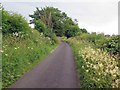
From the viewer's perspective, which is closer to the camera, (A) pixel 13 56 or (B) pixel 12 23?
(A) pixel 13 56

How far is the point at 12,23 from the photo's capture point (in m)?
24.5

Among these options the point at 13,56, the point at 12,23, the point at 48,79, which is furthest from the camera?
the point at 12,23

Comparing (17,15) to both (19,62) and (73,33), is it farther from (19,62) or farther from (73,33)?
(73,33)

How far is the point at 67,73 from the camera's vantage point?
44.8 feet

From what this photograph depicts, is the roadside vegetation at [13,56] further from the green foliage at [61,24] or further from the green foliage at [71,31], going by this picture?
the green foliage at [71,31]

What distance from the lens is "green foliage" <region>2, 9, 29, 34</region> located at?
2302 centimetres

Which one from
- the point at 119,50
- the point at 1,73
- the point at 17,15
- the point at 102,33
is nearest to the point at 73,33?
the point at 102,33

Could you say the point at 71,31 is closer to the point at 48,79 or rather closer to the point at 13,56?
the point at 13,56

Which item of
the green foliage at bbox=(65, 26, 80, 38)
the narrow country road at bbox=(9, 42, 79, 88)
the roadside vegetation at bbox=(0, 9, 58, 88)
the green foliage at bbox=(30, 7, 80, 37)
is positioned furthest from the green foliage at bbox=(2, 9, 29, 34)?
the green foliage at bbox=(65, 26, 80, 38)

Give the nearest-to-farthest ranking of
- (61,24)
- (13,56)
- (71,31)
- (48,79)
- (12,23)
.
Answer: (48,79) → (13,56) → (12,23) → (61,24) → (71,31)

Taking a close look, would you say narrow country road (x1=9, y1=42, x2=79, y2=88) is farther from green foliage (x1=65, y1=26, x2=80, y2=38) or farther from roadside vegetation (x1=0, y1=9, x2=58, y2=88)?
green foliage (x1=65, y1=26, x2=80, y2=38)

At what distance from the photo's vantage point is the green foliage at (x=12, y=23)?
2302 cm

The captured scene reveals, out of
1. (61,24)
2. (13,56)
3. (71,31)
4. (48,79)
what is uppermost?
(61,24)

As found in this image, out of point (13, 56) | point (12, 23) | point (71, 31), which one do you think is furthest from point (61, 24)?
point (13, 56)
